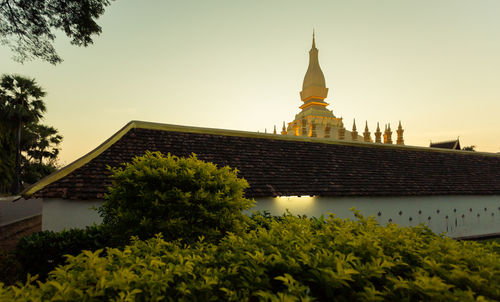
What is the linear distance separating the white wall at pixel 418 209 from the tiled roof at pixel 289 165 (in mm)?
388

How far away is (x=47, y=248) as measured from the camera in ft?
20.7

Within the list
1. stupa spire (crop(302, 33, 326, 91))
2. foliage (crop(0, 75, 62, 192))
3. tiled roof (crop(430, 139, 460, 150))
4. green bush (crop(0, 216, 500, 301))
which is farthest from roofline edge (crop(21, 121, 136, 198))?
tiled roof (crop(430, 139, 460, 150))

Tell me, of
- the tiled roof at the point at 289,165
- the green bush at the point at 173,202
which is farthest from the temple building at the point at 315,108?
the green bush at the point at 173,202

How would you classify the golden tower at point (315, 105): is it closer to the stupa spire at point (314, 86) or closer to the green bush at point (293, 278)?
the stupa spire at point (314, 86)

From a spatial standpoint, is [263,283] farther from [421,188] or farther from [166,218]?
[421,188]

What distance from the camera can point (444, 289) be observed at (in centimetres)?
191

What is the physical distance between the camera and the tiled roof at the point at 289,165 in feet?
29.5

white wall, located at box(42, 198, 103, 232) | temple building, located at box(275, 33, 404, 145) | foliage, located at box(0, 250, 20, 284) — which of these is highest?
temple building, located at box(275, 33, 404, 145)

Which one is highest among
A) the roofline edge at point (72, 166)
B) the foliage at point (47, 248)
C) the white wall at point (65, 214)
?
the roofline edge at point (72, 166)

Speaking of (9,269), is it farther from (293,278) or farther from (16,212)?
(16,212)

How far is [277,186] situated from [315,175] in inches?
96.7

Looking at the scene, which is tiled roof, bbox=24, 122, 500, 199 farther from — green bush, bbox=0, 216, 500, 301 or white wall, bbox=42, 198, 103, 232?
green bush, bbox=0, 216, 500, 301

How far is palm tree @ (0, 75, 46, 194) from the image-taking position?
33375mm

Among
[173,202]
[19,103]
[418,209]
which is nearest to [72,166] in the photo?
[173,202]
